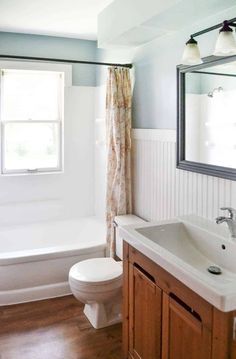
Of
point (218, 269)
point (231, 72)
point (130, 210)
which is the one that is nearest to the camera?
point (218, 269)

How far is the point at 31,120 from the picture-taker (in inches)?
156

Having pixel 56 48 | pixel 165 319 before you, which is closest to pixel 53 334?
pixel 165 319

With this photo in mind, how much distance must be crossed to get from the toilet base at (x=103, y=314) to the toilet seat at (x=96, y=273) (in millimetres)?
251

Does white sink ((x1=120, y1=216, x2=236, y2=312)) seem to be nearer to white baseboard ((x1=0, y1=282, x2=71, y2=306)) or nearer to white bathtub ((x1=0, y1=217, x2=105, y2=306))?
white bathtub ((x1=0, y1=217, x2=105, y2=306))

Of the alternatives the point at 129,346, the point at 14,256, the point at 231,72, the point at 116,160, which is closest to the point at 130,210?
the point at 116,160

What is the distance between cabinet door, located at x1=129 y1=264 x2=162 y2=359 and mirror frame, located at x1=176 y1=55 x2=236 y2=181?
739 millimetres

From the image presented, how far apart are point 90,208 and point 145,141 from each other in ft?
5.02

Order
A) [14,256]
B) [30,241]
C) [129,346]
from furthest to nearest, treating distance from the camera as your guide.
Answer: [30,241]
[14,256]
[129,346]

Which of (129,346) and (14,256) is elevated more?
(14,256)

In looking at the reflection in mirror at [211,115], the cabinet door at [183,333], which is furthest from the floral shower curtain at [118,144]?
the cabinet door at [183,333]

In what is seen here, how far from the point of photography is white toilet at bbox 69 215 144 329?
2.53 m

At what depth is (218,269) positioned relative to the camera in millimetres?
1856

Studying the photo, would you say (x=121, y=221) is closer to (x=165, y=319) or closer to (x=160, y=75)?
(x=160, y=75)

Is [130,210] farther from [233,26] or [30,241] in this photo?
[233,26]
